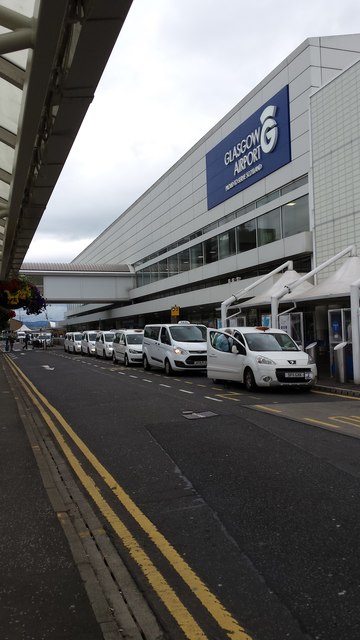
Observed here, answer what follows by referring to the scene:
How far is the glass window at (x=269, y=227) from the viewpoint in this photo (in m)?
29.6

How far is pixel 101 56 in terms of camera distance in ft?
17.0

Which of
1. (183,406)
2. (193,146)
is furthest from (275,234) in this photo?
(183,406)

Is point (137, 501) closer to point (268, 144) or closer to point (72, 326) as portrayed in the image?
point (268, 144)

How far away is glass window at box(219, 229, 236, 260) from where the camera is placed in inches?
1430

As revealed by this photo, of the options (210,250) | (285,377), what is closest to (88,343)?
(210,250)

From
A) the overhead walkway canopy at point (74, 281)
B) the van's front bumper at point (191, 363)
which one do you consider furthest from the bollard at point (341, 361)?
the overhead walkway canopy at point (74, 281)

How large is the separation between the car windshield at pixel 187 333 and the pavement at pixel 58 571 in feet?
45.7

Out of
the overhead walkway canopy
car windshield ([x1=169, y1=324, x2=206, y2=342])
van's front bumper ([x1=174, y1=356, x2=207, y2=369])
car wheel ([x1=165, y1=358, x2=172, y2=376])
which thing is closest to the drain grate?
van's front bumper ([x1=174, y1=356, x2=207, y2=369])

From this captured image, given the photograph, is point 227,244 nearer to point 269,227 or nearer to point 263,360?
point 269,227

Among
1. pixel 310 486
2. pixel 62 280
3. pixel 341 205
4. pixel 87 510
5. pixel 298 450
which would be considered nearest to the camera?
pixel 87 510

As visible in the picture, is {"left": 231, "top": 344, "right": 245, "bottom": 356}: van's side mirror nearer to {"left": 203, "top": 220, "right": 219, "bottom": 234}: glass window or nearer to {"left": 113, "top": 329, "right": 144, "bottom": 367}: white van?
{"left": 113, "top": 329, "right": 144, "bottom": 367}: white van

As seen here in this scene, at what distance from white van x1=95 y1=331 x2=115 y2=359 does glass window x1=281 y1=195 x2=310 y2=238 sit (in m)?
12.3

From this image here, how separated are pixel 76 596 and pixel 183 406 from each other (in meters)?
8.02

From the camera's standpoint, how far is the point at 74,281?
58.5 metres
